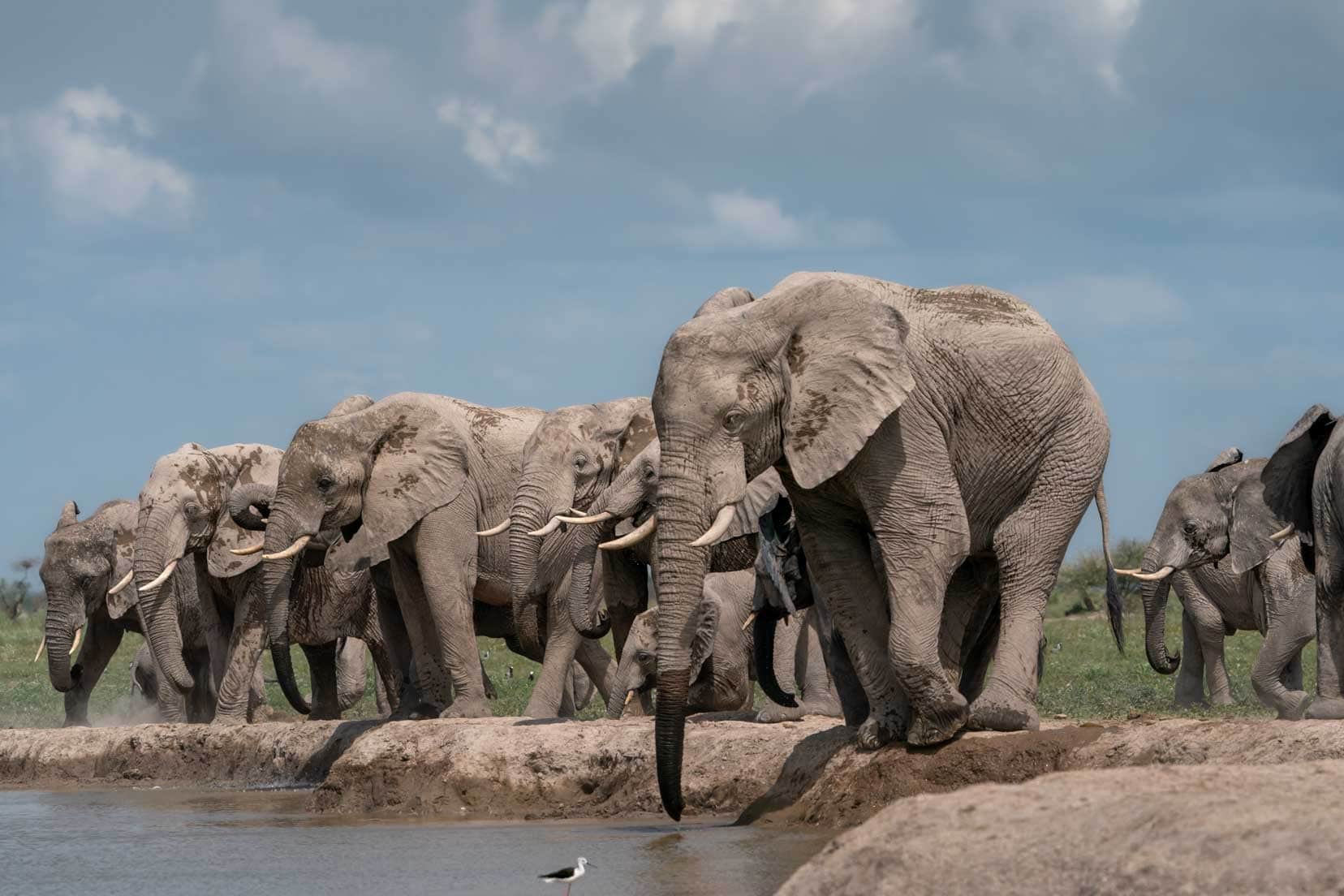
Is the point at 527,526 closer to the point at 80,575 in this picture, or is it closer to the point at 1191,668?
the point at 80,575

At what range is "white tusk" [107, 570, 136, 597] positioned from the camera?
1941 cm

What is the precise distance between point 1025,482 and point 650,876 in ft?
9.38

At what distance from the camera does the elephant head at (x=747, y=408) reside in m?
8.75

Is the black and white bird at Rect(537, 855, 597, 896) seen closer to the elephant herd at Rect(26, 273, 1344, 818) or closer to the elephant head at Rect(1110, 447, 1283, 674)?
the elephant herd at Rect(26, 273, 1344, 818)

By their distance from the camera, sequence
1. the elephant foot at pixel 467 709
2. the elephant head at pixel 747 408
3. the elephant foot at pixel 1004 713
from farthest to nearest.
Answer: the elephant foot at pixel 467 709
the elephant foot at pixel 1004 713
the elephant head at pixel 747 408

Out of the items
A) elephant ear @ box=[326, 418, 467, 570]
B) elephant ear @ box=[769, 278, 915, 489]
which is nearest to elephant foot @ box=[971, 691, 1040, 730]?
elephant ear @ box=[769, 278, 915, 489]

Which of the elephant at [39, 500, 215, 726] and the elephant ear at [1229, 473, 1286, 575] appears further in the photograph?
the elephant at [39, 500, 215, 726]

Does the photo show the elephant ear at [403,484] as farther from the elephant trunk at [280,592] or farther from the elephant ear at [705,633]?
the elephant ear at [705,633]

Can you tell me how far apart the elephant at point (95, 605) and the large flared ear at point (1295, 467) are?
10.4 meters

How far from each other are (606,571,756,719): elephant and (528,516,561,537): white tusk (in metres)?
0.87

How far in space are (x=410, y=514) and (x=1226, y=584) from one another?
374 inches

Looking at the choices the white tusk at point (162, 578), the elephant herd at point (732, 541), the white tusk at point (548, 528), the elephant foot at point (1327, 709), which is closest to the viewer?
the elephant herd at point (732, 541)

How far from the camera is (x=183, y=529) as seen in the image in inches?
695

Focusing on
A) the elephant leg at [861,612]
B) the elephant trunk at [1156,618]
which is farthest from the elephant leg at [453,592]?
the elephant trunk at [1156,618]
